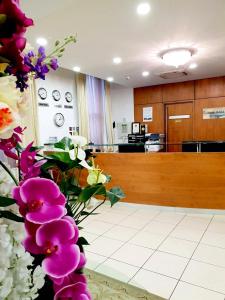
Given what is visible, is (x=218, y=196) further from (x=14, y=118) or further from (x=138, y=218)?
(x=14, y=118)

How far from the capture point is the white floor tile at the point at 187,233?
309 centimetres

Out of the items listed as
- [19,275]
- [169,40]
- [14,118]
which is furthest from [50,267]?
[169,40]

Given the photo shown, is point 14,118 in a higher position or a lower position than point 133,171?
higher

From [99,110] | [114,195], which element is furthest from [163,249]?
[99,110]

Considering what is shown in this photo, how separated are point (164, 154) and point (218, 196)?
109cm

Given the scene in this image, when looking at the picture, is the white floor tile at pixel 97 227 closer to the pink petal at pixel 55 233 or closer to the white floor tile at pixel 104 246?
the white floor tile at pixel 104 246

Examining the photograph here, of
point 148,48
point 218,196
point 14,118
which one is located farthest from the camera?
point 148,48

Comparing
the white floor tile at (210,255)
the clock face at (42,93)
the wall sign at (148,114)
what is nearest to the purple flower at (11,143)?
the white floor tile at (210,255)

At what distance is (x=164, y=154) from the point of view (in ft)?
13.6

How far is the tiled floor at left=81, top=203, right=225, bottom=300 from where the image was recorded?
2129 millimetres

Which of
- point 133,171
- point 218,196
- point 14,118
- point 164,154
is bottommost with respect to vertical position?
point 218,196

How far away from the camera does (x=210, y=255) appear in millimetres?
2654

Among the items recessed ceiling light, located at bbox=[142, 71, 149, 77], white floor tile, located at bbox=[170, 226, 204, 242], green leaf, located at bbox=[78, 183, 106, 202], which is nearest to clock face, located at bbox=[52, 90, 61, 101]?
recessed ceiling light, located at bbox=[142, 71, 149, 77]

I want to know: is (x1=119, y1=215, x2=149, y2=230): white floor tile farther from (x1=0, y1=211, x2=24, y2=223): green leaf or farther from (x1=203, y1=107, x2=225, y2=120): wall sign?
(x1=203, y1=107, x2=225, y2=120): wall sign
